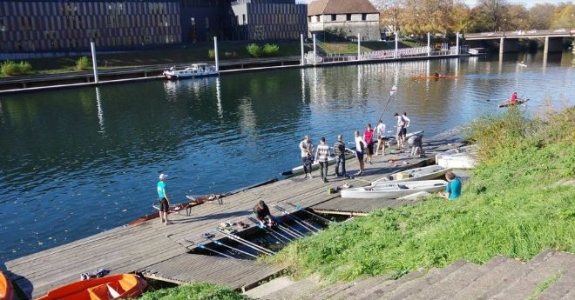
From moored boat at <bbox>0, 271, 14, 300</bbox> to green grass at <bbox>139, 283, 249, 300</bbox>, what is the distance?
16.4 ft

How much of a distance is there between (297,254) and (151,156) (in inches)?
829

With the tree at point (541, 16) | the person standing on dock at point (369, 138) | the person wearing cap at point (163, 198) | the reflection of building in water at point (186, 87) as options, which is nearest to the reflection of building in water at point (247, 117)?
the reflection of building in water at point (186, 87)

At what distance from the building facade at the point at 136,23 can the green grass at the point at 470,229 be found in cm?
8275

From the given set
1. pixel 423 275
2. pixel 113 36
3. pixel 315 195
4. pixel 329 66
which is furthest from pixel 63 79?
pixel 423 275

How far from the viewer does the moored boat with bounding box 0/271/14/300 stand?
13547 mm

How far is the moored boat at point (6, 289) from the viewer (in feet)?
44.4

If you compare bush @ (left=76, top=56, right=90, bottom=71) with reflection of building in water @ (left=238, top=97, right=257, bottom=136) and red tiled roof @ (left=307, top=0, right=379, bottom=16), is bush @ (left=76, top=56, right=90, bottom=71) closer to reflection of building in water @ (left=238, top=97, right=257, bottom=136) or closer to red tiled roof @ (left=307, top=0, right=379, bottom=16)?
reflection of building in water @ (left=238, top=97, right=257, bottom=136)

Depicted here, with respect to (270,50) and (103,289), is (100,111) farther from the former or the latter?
(270,50)

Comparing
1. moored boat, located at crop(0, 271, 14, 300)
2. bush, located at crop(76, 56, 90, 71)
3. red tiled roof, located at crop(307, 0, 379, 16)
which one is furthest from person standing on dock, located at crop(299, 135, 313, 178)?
red tiled roof, located at crop(307, 0, 379, 16)

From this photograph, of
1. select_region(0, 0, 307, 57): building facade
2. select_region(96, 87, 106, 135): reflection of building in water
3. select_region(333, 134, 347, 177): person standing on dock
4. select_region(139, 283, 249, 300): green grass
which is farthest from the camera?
select_region(0, 0, 307, 57): building facade

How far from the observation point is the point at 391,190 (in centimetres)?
2011

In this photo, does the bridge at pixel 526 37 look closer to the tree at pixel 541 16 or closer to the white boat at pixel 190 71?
the tree at pixel 541 16

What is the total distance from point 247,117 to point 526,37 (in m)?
92.2

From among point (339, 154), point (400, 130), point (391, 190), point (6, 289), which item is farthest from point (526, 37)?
point (6, 289)
